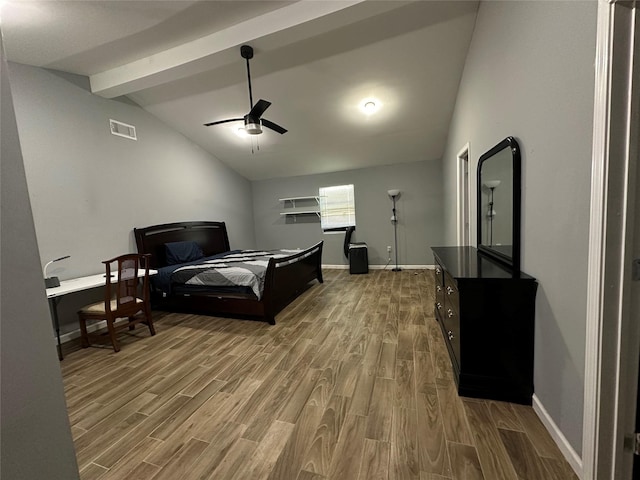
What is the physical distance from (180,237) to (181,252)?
1.30 ft

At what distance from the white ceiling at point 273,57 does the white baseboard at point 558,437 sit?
3.19 metres

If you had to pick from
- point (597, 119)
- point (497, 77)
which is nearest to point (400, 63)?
point (497, 77)

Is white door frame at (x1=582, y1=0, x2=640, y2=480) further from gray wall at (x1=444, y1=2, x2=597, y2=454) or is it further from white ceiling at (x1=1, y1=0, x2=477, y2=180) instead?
white ceiling at (x1=1, y1=0, x2=477, y2=180)

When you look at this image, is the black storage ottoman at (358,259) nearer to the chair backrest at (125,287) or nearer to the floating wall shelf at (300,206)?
the floating wall shelf at (300,206)

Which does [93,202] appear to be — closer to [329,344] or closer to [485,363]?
[329,344]

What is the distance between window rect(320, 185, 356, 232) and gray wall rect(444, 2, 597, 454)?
434 cm

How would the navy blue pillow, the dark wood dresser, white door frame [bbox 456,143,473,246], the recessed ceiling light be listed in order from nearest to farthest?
the dark wood dresser → white door frame [bbox 456,143,473,246] → the recessed ceiling light → the navy blue pillow

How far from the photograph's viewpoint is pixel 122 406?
1.90 meters

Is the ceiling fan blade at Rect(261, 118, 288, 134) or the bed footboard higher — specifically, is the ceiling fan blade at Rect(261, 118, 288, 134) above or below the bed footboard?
above

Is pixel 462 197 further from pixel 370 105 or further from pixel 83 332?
pixel 83 332

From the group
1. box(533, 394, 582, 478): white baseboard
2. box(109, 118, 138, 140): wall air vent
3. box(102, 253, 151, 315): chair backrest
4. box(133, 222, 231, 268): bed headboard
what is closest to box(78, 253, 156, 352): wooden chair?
box(102, 253, 151, 315): chair backrest

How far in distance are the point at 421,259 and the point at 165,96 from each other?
18.3ft

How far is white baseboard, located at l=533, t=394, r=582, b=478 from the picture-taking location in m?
1.22

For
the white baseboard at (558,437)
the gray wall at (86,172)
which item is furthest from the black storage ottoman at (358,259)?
the white baseboard at (558,437)
